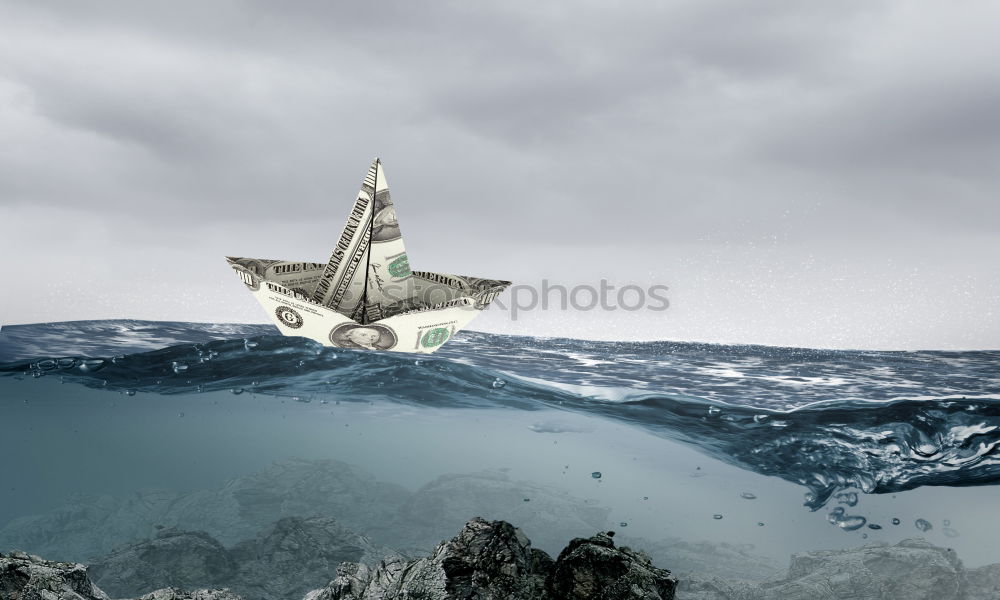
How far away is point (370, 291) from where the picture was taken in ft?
23.7

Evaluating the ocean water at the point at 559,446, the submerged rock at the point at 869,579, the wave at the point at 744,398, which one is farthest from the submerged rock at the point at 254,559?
the submerged rock at the point at 869,579

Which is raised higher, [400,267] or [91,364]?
[400,267]

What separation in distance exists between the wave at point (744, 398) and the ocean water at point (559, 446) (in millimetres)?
27

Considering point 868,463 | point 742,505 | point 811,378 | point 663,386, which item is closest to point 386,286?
point 663,386

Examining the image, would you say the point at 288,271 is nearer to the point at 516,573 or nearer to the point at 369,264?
the point at 369,264

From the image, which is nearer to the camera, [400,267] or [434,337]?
[434,337]

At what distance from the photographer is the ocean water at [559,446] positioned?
704 centimetres

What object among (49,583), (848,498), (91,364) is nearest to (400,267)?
(49,583)

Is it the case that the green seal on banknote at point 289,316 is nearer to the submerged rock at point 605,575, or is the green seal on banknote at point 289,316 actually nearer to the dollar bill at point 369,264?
the dollar bill at point 369,264

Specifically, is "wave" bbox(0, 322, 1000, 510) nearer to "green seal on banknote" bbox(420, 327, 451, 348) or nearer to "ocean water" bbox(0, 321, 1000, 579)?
"ocean water" bbox(0, 321, 1000, 579)

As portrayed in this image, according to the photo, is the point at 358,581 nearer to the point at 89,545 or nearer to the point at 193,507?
the point at 193,507

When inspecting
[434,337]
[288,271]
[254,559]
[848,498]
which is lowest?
[254,559]

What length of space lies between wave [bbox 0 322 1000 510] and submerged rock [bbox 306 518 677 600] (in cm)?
330

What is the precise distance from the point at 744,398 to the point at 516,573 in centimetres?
475
